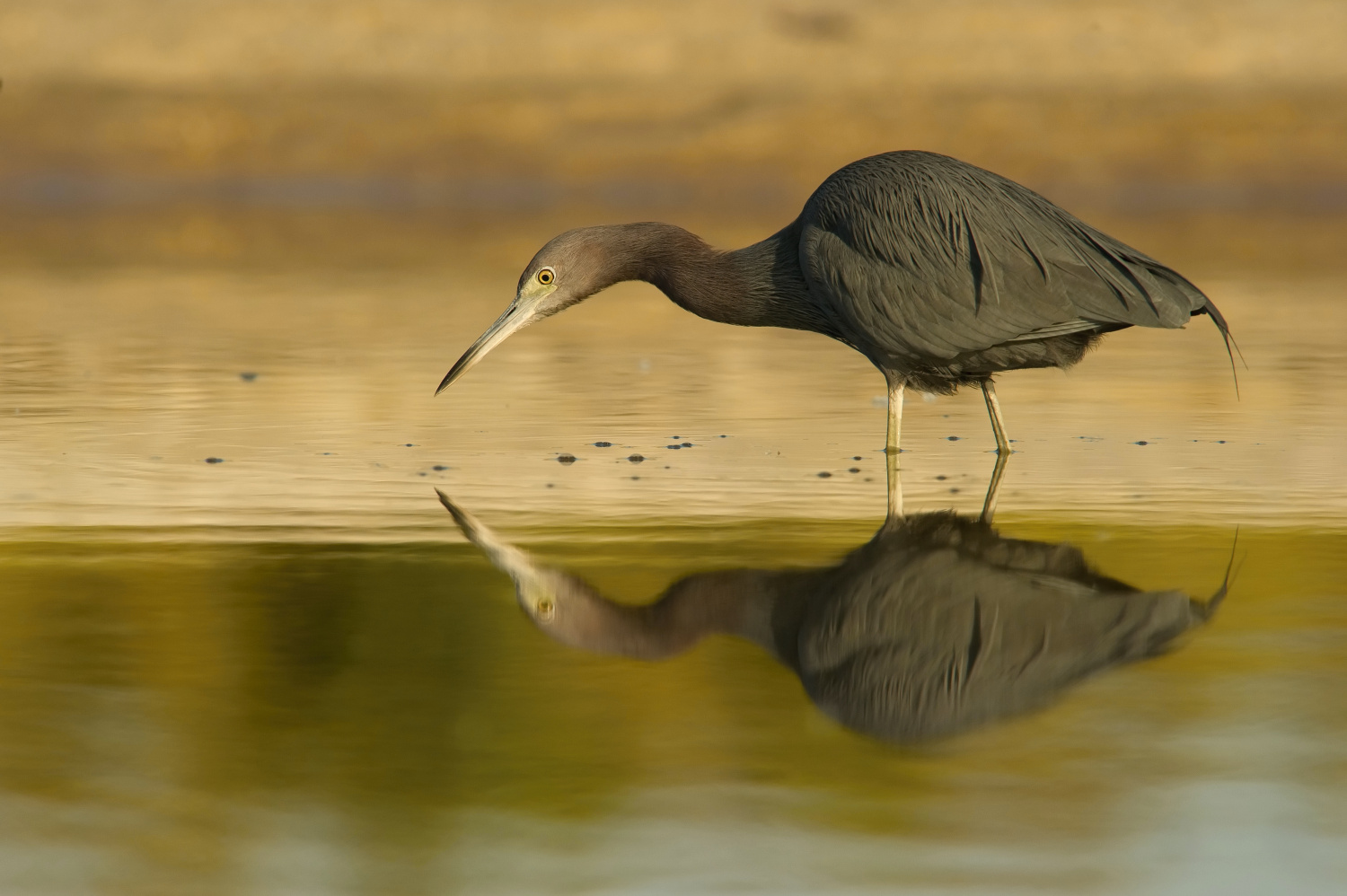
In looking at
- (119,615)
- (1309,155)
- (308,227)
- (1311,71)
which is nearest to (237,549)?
(119,615)

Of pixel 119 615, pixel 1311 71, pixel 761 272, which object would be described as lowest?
pixel 119 615

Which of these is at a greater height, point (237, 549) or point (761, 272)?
point (761, 272)

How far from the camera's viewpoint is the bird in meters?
9.11

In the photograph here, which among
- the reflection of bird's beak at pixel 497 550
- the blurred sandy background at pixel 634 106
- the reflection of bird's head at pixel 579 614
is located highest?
the blurred sandy background at pixel 634 106

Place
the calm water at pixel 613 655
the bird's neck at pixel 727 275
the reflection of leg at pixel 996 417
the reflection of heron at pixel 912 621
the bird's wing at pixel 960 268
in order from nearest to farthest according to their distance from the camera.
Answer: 1. the calm water at pixel 613 655
2. the reflection of heron at pixel 912 621
3. the bird's wing at pixel 960 268
4. the reflection of leg at pixel 996 417
5. the bird's neck at pixel 727 275

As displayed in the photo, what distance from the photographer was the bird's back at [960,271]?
29.8ft

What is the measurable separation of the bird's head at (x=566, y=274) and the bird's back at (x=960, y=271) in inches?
39.1

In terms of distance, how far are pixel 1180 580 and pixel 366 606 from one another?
2588 millimetres

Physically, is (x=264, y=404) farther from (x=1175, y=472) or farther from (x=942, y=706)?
(x=942, y=706)

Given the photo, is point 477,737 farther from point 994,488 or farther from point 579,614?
point 994,488

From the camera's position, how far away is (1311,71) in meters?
36.7

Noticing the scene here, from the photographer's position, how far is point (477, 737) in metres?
5.18

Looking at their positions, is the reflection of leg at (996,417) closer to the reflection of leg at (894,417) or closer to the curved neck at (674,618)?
the reflection of leg at (894,417)

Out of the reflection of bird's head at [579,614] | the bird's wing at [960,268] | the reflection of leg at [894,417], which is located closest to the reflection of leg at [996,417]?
the reflection of leg at [894,417]
